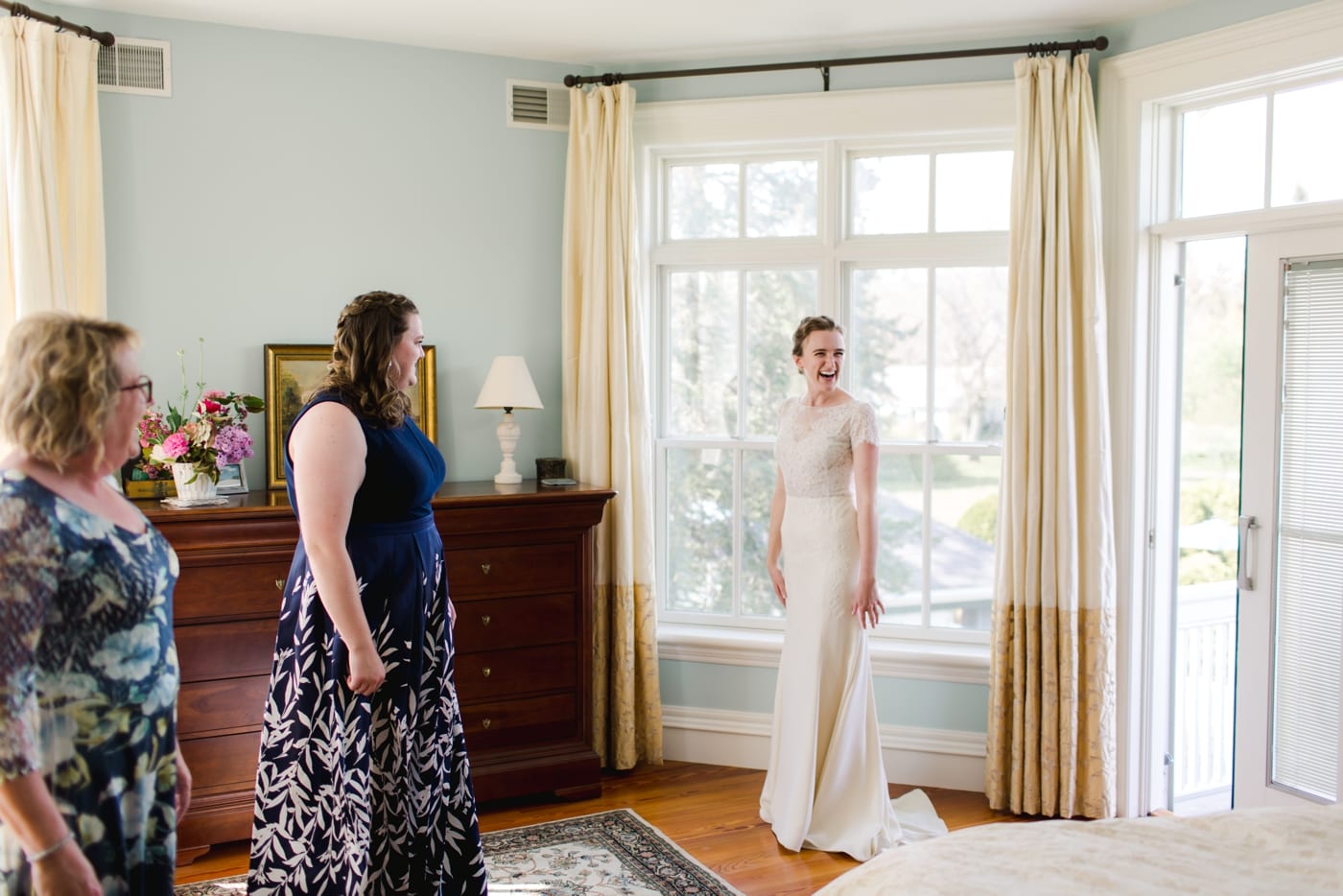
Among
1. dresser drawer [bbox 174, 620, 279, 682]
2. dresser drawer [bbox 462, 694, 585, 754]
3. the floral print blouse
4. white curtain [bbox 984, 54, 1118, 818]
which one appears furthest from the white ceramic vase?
white curtain [bbox 984, 54, 1118, 818]

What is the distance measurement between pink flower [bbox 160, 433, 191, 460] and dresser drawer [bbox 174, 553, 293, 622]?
31 centimetres

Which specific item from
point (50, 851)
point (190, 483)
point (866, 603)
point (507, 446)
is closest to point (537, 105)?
point (507, 446)

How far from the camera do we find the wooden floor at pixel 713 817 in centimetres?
322

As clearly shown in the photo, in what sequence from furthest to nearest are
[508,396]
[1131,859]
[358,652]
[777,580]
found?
[508,396], [777,580], [358,652], [1131,859]

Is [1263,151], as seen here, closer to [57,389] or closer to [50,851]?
[57,389]

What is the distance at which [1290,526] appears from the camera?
3314 mm

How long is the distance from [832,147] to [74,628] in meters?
3.29

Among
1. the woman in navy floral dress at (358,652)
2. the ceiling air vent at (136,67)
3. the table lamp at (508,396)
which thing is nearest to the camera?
the woman in navy floral dress at (358,652)

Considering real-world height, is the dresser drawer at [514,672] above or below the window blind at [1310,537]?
below

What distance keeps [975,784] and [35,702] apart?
10.9 ft

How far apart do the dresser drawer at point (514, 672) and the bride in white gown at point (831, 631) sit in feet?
2.73

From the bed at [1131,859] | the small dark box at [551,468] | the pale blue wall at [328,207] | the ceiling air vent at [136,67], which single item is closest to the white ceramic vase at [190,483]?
the pale blue wall at [328,207]

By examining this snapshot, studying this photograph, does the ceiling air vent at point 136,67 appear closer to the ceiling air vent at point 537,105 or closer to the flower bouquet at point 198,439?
the flower bouquet at point 198,439

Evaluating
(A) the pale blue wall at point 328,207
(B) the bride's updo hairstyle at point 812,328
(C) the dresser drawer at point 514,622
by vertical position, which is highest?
(A) the pale blue wall at point 328,207
